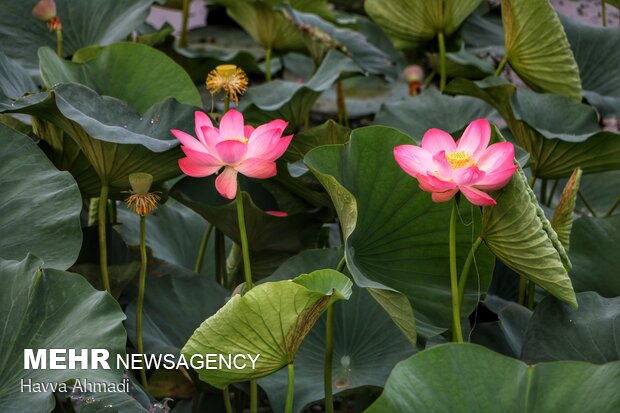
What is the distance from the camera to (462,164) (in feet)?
3.25

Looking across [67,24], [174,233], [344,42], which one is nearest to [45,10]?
[67,24]

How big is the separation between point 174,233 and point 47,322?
571 millimetres

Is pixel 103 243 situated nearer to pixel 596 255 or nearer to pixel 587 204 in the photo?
pixel 596 255

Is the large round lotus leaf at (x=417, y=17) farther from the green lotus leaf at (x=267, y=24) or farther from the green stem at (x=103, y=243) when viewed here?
the green stem at (x=103, y=243)

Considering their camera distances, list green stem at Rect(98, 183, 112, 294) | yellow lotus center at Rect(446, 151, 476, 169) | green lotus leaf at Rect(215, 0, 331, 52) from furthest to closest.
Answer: green lotus leaf at Rect(215, 0, 331, 52) → green stem at Rect(98, 183, 112, 294) → yellow lotus center at Rect(446, 151, 476, 169)

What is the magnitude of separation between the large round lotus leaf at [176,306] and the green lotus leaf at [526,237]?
413 mm

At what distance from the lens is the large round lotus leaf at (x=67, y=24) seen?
174 cm

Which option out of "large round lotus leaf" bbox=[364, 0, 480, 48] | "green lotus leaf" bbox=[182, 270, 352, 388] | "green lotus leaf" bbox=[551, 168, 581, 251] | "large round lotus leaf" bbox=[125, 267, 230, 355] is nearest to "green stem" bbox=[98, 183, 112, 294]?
"large round lotus leaf" bbox=[125, 267, 230, 355]

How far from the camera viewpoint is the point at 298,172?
4.03 feet

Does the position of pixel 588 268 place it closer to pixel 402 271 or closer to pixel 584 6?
pixel 402 271

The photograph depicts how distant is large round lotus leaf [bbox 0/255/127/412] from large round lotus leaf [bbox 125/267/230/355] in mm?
224

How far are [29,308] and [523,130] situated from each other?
801 millimetres

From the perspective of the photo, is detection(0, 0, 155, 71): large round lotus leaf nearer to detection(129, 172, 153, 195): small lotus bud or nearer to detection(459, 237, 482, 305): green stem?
detection(129, 172, 153, 195): small lotus bud

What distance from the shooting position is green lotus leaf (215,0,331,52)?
2.03 meters
